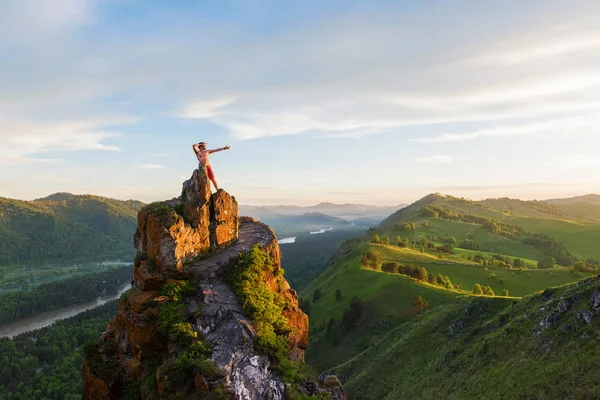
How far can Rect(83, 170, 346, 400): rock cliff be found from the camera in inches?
756

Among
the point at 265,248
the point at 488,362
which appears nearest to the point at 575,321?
the point at 488,362

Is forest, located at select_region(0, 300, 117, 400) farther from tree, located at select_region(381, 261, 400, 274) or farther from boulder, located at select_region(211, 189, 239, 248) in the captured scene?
tree, located at select_region(381, 261, 400, 274)

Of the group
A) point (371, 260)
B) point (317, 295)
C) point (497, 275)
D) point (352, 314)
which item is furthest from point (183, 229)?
point (497, 275)

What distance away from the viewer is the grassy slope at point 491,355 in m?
32.4

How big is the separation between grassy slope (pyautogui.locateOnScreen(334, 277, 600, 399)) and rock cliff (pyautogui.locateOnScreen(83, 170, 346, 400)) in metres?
22.4

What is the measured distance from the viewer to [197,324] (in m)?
21.8

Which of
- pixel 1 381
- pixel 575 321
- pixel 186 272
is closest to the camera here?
pixel 186 272

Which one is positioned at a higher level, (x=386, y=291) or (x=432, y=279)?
(x=432, y=279)

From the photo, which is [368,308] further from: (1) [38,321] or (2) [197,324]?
(1) [38,321]

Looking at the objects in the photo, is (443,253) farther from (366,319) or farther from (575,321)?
(575,321)

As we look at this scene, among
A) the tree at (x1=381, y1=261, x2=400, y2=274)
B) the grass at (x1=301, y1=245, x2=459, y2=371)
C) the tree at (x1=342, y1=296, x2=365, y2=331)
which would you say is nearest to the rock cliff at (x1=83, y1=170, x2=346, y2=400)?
the grass at (x1=301, y1=245, x2=459, y2=371)

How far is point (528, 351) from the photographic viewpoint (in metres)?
38.2

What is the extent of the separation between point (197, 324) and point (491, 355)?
38.1 m

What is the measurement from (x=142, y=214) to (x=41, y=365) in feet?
389
